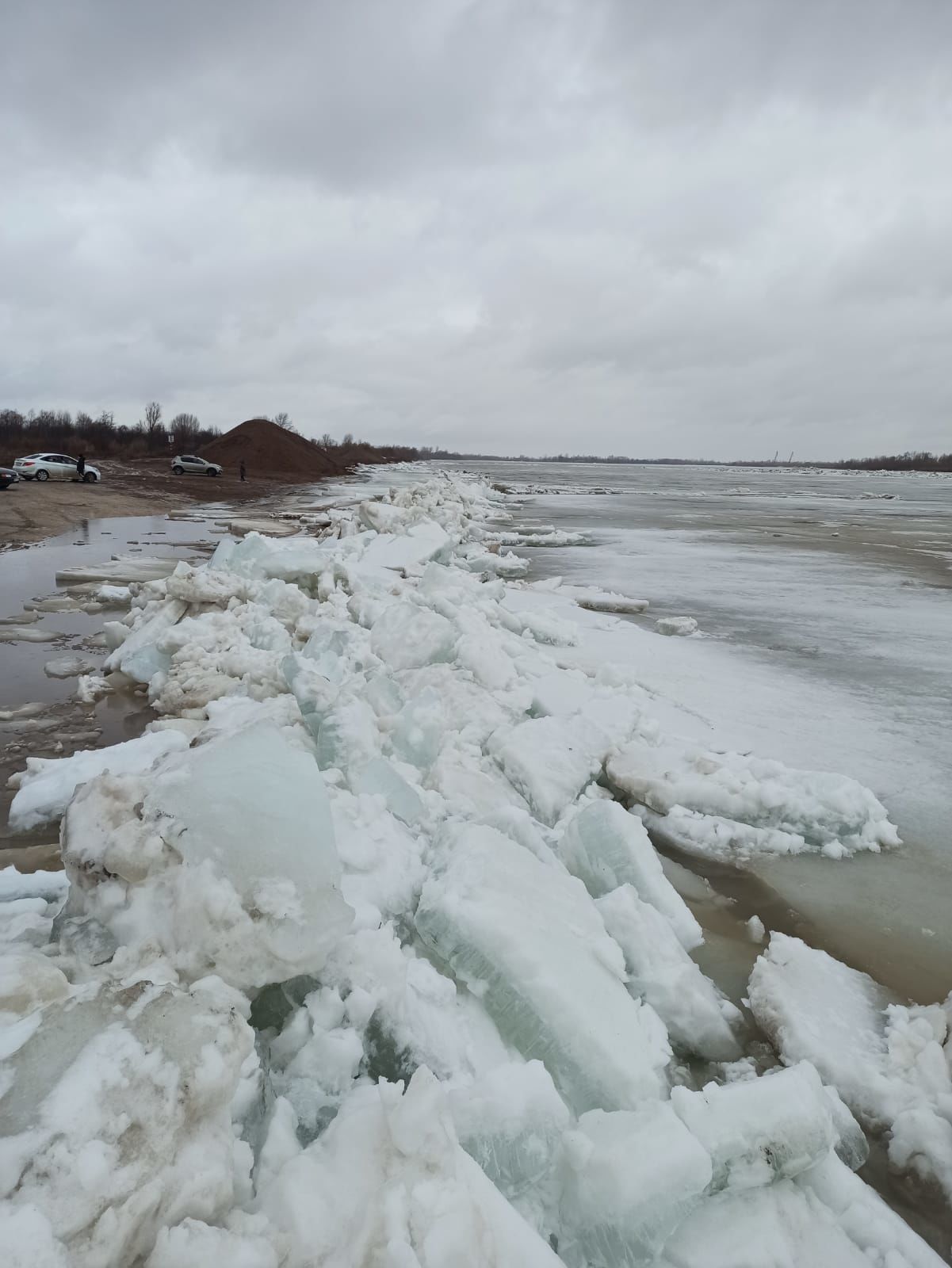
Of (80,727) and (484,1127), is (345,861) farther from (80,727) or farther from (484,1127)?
(80,727)

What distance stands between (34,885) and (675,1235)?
1.81 metres

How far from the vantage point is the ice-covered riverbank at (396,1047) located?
1.02 metres

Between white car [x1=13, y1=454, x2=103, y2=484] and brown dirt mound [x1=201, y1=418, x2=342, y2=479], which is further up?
brown dirt mound [x1=201, y1=418, x2=342, y2=479]

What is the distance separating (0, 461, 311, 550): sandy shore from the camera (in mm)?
12719

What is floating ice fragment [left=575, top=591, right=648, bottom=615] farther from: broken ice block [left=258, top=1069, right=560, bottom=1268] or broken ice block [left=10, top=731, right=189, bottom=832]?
broken ice block [left=258, top=1069, right=560, bottom=1268]

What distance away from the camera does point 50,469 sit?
2208 cm

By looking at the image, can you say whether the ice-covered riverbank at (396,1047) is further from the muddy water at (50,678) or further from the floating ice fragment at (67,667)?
the floating ice fragment at (67,667)

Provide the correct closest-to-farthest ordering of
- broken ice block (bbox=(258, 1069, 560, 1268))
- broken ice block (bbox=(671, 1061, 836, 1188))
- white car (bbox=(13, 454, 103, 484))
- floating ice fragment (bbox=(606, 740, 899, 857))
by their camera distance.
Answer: broken ice block (bbox=(258, 1069, 560, 1268))
broken ice block (bbox=(671, 1061, 836, 1188))
floating ice fragment (bbox=(606, 740, 899, 857))
white car (bbox=(13, 454, 103, 484))

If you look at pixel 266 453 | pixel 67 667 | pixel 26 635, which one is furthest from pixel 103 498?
pixel 266 453

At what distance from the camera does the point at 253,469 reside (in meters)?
41.1

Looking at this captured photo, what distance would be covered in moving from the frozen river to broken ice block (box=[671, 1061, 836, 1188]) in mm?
923

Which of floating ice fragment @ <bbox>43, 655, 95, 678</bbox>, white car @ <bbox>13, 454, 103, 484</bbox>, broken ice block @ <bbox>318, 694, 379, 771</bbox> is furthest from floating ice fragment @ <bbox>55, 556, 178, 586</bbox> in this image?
white car @ <bbox>13, 454, 103, 484</bbox>

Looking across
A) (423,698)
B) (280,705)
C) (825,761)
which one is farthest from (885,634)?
(280,705)

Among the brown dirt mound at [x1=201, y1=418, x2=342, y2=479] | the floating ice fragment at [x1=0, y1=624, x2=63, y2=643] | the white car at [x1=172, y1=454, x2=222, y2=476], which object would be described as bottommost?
the floating ice fragment at [x1=0, y1=624, x2=63, y2=643]
